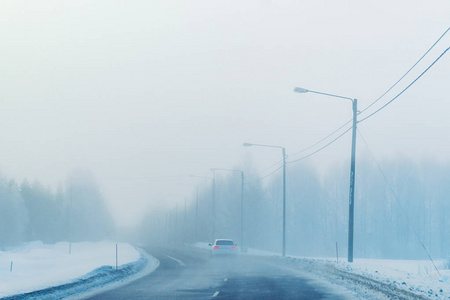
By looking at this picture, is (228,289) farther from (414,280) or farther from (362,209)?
(362,209)

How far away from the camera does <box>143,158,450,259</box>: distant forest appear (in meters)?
86.3

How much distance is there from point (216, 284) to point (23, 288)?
25.5ft

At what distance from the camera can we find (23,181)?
412ft

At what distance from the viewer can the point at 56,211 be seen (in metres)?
127

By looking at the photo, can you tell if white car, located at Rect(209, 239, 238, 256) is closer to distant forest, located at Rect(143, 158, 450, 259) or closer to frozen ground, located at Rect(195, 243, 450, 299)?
frozen ground, located at Rect(195, 243, 450, 299)

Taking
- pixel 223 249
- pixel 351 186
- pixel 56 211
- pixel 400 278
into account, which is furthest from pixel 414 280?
pixel 56 211

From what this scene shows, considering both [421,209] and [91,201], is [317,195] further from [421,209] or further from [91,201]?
[91,201]

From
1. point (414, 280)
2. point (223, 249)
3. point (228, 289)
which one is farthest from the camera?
point (223, 249)

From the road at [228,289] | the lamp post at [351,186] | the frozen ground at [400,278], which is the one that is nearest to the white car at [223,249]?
the frozen ground at [400,278]

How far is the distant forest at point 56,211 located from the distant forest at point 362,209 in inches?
1342

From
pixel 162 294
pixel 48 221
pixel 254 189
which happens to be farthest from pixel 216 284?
pixel 48 221

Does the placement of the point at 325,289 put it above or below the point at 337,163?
below

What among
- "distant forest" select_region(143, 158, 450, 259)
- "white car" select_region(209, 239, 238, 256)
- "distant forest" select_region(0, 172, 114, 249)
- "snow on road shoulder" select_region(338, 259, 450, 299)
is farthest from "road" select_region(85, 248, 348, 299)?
"distant forest" select_region(0, 172, 114, 249)

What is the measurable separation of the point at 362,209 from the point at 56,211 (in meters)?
67.7
